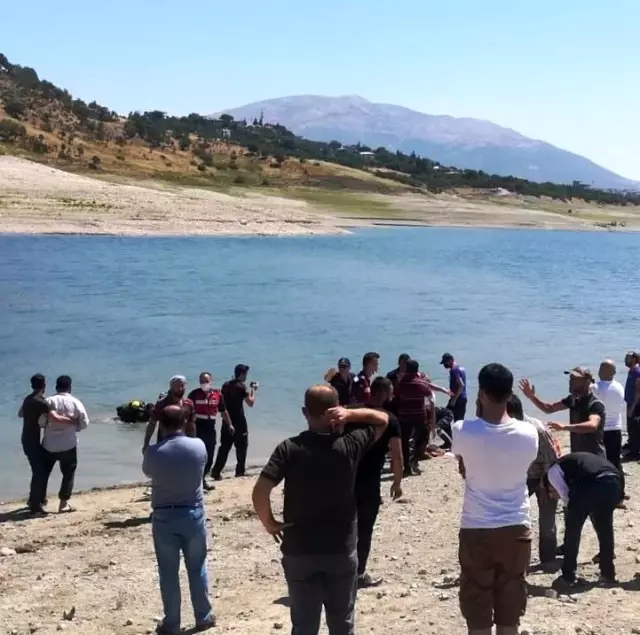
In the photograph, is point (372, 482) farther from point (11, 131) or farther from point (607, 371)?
point (11, 131)

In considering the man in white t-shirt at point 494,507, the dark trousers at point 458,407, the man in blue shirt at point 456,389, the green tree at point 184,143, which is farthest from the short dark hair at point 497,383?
the green tree at point 184,143

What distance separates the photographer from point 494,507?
5480 mm

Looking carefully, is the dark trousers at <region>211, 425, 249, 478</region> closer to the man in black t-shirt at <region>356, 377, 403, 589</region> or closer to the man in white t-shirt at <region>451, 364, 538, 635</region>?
the man in black t-shirt at <region>356, 377, 403, 589</region>

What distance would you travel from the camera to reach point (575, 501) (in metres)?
7.22

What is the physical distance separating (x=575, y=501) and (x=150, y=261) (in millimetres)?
40991

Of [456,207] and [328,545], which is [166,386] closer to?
[328,545]

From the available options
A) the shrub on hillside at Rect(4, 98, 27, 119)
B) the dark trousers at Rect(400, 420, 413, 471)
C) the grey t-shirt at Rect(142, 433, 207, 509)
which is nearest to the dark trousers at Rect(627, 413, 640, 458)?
the dark trousers at Rect(400, 420, 413, 471)

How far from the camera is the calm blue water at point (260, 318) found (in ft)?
60.7

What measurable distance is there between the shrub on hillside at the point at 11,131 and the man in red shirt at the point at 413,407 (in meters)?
81.5

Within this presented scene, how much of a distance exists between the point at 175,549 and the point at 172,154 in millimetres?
102112

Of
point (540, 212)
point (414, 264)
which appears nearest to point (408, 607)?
point (414, 264)

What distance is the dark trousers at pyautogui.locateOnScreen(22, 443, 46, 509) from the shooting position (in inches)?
418

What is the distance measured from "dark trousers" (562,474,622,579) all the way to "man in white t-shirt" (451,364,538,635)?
69.2 inches

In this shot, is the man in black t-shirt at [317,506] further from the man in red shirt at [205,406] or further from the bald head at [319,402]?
the man in red shirt at [205,406]
